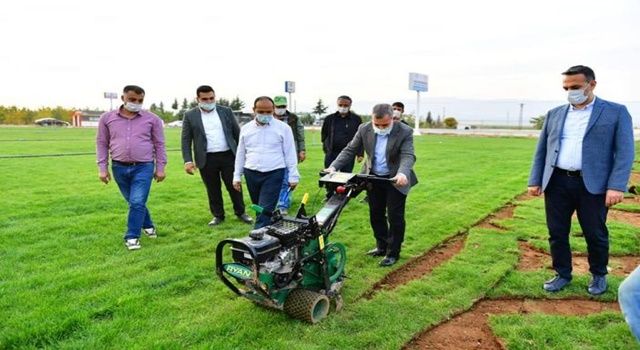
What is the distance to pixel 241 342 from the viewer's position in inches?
134

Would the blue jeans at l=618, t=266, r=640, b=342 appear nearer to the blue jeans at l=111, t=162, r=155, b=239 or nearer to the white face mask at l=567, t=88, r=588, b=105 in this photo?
the white face mask at l=567, t=88, r=588, b=105

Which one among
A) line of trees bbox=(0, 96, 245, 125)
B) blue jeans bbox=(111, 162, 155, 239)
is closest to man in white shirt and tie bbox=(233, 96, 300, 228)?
blue jeans bbox=(111, 162, 155, 239)

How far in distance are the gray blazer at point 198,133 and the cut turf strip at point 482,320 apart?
158 inches

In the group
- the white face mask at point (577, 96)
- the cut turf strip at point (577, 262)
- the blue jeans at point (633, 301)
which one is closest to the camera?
the blue jeans at point (633, 301)

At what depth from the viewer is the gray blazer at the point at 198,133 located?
6.63 meters

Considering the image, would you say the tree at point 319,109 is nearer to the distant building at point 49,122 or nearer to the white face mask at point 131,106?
the distant building at point 49,122

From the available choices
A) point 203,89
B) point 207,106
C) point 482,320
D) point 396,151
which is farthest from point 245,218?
point 482,320

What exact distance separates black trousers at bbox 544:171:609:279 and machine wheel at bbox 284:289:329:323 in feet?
7.88

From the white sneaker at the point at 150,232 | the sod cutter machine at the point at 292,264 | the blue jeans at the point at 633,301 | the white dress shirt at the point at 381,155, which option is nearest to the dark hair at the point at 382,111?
the white dress shirt at the point at 381,155

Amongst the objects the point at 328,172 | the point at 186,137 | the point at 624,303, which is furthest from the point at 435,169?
the point at 624,303

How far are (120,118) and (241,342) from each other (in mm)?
3457

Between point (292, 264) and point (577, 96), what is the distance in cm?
293

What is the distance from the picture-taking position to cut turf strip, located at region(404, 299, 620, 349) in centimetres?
357

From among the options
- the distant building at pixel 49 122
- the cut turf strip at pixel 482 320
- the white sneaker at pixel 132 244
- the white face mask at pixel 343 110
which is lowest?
the cut turf strip at pixel 482 320
